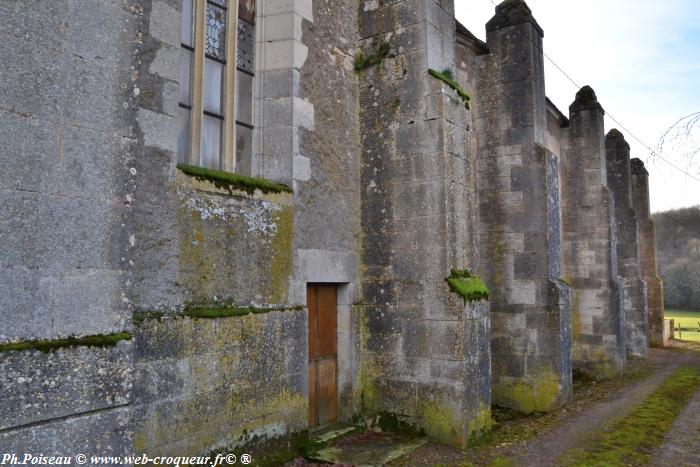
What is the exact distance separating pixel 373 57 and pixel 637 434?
5.88 metres

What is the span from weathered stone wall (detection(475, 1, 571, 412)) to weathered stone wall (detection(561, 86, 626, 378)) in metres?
3.68

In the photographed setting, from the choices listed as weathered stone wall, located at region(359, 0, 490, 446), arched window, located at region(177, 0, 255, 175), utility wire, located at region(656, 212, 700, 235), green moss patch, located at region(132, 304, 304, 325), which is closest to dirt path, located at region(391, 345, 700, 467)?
weathered stone wall, located at region(359, 0, 490, 446)

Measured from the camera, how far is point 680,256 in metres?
42.3

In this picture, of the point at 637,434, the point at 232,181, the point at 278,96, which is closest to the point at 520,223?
the point at 637,434

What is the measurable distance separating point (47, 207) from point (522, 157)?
7533mm

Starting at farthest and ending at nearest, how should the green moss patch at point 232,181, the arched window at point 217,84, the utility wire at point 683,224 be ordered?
the utility wire at point 683,224, the arched window at point 217,84, the green moss patch at point 232,181

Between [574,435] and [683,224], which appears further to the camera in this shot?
[683,224]

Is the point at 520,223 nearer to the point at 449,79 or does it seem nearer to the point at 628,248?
the point at 449,79

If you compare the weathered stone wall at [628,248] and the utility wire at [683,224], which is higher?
the utility wire at [683,224]

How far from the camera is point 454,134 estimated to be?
6.20 m

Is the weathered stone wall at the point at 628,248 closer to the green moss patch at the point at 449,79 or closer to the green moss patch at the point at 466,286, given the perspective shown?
the green moss patch at the point at 449,79

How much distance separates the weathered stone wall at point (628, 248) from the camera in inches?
607

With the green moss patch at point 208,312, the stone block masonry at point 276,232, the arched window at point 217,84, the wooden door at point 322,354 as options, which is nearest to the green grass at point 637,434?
the stone block masonry at point 276,232

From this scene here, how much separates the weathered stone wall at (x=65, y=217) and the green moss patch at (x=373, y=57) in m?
3.74
